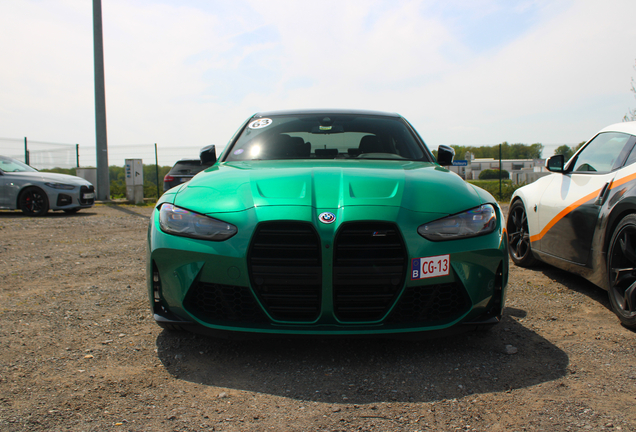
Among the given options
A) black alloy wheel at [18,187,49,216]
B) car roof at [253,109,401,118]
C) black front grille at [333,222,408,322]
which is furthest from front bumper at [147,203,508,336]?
black alloy wheel at [18,187,49,216]

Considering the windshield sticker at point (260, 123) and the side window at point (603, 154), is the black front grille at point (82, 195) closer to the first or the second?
the windshield sticker at point (260, 123)

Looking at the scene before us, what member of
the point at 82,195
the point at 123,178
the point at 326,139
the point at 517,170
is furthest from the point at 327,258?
the point at 517,170

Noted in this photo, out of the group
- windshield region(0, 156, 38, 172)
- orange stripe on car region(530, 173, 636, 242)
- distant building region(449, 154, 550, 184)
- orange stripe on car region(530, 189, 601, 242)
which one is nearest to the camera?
orange stripe on car region(530, 173, 636, 242)

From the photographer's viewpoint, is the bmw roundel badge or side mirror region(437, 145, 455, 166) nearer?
the bmw roundel badge

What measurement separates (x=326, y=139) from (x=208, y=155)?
1.00m

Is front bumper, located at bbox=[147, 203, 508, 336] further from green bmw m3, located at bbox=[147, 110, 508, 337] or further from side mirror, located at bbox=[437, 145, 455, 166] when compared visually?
side mirror, located at bbox=[437, 145, 455, 166]

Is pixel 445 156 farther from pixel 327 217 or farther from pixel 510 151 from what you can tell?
pixel 510 151

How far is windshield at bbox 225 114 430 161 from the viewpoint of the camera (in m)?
3.82

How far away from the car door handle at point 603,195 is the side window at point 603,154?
0.53 feet

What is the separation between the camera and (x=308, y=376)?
241cm

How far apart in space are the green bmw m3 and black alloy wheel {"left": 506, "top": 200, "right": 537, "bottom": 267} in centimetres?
243

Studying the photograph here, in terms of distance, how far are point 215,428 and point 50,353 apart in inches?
52.5

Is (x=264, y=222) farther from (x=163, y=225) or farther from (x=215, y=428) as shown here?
(x=215, y=428)

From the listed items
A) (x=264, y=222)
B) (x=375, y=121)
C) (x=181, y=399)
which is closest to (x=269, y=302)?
(x=264, y=222)
